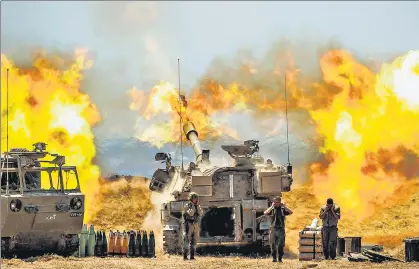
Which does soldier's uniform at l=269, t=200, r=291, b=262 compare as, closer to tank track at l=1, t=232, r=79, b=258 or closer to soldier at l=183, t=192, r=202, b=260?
soldier at l=183, t=192, r=202, b=260

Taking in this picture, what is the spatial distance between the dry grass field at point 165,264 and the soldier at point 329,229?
796mm

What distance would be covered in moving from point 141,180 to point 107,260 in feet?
71.5

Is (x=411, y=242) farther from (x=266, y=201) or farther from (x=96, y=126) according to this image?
(x=96, y=126)

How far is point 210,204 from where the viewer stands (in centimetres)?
2955

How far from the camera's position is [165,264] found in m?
24.7

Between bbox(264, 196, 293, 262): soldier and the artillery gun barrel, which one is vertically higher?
the artillery gun barrel

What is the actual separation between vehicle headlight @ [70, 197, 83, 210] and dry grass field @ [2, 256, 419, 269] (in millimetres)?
1427

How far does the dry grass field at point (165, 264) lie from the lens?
76.6ft

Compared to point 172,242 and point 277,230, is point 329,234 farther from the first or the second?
point 172,242

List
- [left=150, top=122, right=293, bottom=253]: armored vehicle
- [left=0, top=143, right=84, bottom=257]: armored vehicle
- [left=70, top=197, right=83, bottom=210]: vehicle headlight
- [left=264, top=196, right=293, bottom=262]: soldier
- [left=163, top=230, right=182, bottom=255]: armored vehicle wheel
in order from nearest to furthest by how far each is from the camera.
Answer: [left=264, top=196, right=293, bottom=262]: soldier < [left=0, top=143, right=84, bottom=257]: armored vehicle < [left=70, top=197, right=83, bottom=210]: vehicle headlight < [left=150, top=122, right=293, bottom=253]: armored vehicle < [left=163, top=230, right=182, bottom=255]: armored vehicle wheel

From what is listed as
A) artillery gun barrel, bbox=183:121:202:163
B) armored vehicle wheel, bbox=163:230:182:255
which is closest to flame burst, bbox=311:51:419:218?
artillery gun barrel, bbox=183:121:202:163

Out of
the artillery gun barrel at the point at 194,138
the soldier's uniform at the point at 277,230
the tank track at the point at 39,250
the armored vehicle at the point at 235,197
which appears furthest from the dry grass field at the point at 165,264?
the artillery gun barrel at the point at 194,138

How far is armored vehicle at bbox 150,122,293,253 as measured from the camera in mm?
29422

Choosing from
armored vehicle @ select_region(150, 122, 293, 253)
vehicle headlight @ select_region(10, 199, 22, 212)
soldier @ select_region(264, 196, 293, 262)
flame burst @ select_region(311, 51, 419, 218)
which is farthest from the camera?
flame burst @ select_region(311, 51, 419, 218)
